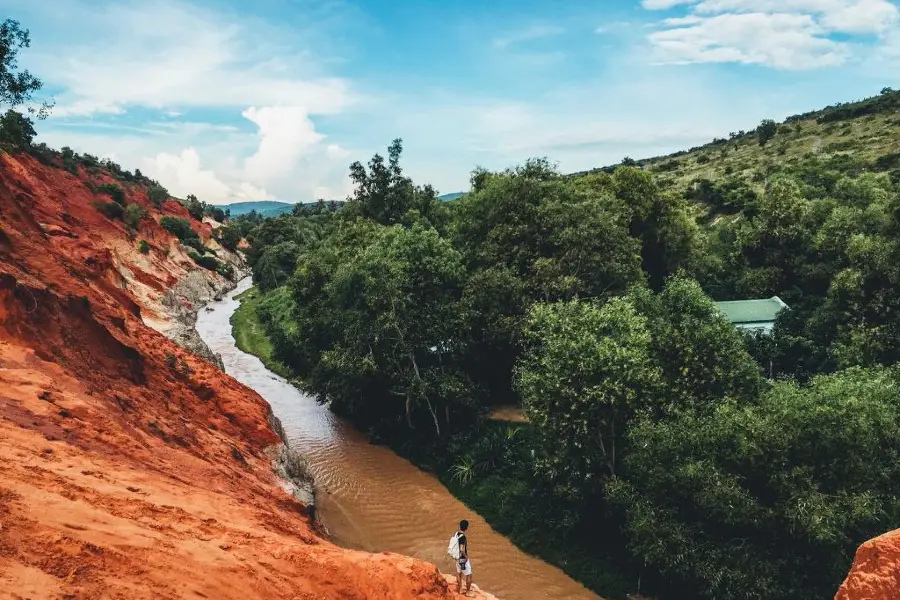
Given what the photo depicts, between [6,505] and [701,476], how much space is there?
15.8 meters

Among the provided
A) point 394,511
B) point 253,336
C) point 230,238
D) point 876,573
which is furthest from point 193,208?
point 876,573

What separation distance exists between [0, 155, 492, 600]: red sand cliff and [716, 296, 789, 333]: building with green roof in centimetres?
3016

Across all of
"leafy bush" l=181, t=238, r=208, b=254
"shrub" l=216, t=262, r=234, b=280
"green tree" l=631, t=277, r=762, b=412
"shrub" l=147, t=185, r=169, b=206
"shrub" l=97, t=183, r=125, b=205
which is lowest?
"green tree" l=631, t=277, r=762, b=412

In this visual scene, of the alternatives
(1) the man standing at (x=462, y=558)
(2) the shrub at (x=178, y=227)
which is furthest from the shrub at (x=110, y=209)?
(1) the man standing at (x=462, y=558)

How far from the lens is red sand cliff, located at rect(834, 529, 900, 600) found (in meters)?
7.41

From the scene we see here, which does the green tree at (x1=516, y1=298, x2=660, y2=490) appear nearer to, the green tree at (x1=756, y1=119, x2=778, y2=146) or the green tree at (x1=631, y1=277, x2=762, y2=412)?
the green tree at (x1=631, y1=277, x2=762, y2=412)

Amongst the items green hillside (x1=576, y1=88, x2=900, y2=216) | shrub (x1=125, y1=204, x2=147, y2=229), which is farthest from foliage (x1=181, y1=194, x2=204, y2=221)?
green hillside (x1=576, y1=88, x2=900, y2=216)

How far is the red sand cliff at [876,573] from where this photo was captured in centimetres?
741

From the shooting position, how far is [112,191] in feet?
233

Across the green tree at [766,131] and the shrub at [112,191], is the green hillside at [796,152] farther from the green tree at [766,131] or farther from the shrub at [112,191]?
the shrub at [112,191]

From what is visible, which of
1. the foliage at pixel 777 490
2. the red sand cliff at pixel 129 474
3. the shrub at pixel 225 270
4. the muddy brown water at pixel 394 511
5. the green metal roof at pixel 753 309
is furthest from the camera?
the shrub at pixel 225 270

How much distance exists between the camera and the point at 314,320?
3350cm

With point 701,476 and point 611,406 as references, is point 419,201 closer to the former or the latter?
point 611,406

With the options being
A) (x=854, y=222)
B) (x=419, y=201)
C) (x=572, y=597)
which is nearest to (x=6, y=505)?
→ (x=572, y=597)
